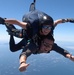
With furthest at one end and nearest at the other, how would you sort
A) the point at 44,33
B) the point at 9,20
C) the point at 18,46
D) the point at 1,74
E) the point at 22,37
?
1. the point at 1,74
2. the point at 18,46
3. the point at 22,37
4. the point at 44,33
5. the point at 9,20

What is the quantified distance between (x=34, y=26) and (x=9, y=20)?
70cm

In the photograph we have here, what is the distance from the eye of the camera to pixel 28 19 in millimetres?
5277

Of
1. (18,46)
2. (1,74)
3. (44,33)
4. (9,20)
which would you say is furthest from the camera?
(1,74)

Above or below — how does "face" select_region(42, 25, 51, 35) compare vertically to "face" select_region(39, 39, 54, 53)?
above

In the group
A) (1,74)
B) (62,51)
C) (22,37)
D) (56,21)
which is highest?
(56,21)

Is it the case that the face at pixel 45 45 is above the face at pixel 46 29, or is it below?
below

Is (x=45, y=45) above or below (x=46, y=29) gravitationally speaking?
below

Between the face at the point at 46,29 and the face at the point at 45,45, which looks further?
the face at the point at 45,45

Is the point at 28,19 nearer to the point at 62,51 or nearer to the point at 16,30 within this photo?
the point at 16,30

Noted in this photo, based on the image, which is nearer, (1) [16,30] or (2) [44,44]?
(2) [44,44]

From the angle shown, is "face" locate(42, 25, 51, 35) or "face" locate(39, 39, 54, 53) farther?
"face" locate(39, 39, 54, 53)

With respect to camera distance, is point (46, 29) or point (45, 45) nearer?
point (46, 29)

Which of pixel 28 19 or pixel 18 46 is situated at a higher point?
pixel 28 19

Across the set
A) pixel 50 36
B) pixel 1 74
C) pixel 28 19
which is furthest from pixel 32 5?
pixel 1 74
